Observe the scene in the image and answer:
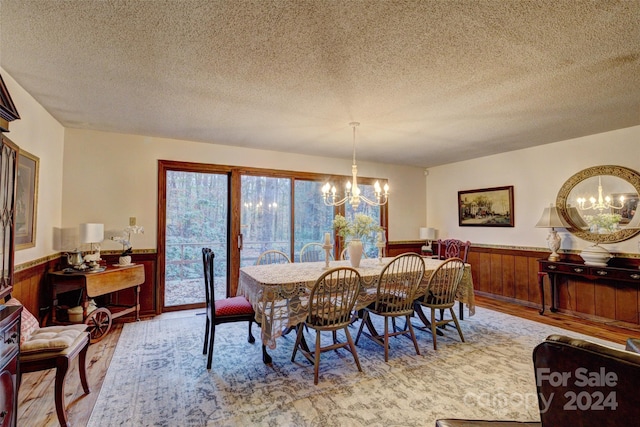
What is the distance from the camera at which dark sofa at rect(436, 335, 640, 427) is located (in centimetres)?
84

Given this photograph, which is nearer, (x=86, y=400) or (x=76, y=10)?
(x=76, y=10)

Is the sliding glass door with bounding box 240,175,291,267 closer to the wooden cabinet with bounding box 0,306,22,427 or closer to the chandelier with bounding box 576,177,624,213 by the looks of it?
the wooden cabinet with bounding box 0,306,22,427

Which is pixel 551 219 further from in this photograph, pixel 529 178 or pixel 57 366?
pixel 57 366

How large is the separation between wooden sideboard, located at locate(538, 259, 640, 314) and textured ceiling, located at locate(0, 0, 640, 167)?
175 cm

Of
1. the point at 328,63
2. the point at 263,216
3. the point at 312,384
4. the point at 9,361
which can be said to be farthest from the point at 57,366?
the point at 263,216

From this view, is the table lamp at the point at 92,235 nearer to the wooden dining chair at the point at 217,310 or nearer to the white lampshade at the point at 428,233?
the wooden dining chair at the point at 217,310

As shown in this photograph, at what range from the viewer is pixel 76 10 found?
168cm

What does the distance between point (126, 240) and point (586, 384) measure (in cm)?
452

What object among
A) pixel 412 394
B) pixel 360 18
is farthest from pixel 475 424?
pixel 360 18

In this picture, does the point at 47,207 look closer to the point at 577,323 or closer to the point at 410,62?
the point at 410,62

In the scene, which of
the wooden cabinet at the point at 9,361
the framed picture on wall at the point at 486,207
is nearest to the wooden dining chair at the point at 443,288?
the framed picture on wall at the point at 486,207

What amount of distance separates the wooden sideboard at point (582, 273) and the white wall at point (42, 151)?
604 centimetres

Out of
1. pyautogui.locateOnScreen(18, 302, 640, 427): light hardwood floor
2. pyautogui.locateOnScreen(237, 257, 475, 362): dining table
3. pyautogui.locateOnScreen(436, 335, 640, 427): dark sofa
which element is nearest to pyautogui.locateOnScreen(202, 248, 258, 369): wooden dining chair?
pyautogui.locateOnScreen(237, 257, 475, 362): dining table

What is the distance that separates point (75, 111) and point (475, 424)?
13.9ft
